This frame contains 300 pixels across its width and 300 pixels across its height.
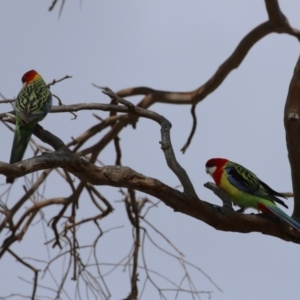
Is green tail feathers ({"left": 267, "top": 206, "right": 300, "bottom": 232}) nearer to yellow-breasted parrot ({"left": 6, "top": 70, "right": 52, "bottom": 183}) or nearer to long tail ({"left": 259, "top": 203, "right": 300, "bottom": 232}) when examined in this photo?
long tail ({"left": 259, "top": 203, "right": 300, "bottom": 232})

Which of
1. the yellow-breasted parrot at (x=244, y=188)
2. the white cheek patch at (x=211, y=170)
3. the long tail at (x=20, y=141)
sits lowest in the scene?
the yellow-breasted parrot at (x=244, y=188)

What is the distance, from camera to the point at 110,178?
12.2 feet

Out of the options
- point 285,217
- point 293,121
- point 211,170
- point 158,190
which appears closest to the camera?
point 158,190

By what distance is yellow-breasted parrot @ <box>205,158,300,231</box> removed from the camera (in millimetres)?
4543

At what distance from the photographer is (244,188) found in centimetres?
462

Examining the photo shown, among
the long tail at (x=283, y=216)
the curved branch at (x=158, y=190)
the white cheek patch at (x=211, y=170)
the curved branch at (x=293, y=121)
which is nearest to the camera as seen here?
the curved branch at (x=158, y=190)

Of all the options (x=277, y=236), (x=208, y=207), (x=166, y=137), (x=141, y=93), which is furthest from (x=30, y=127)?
(x=141, y=93)

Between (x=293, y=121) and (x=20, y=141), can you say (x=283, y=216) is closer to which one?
(x=293, y=121)

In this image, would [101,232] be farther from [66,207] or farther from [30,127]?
[30,127]

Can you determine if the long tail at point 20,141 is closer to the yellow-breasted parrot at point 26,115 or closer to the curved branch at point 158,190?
the yellow-breasted parrot at point 26,115

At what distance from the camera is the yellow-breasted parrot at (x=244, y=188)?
454 centimetres

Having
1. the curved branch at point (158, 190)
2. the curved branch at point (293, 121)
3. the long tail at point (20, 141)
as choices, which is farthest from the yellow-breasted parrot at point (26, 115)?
the curved branch at point (293, 121)

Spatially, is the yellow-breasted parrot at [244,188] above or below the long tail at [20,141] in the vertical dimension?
below

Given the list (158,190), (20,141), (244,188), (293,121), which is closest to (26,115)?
(20,141)
